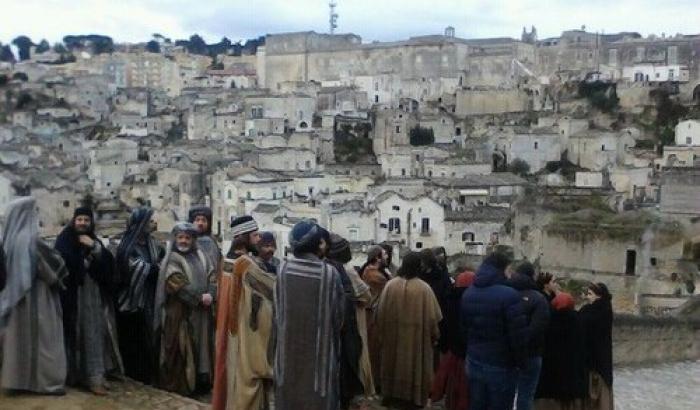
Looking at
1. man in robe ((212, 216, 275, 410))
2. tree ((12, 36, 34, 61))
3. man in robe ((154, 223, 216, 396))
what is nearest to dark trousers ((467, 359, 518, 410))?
man in robe ((212, 216, 275, 410))

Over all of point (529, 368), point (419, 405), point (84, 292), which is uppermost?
point (84, 292)

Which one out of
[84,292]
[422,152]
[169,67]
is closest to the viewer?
[84,292]

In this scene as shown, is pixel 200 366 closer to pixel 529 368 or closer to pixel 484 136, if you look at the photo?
pixel 529 368

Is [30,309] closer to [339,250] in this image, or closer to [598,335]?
[339,250]

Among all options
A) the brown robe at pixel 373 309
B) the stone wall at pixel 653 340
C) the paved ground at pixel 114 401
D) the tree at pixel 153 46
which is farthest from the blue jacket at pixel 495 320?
the tree at pixel 153 46

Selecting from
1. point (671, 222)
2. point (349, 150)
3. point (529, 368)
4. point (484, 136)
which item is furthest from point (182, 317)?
point (349, 150)

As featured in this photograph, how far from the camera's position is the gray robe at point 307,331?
5211 millimetres

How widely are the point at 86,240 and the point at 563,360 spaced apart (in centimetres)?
336

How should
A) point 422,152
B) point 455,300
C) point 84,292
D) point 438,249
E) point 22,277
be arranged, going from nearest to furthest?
point 22,277
point 84,292
point 455,300
point 438,249
point 422,152

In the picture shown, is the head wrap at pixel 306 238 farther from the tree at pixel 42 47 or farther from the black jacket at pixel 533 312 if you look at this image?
the tree at pixel 42 47

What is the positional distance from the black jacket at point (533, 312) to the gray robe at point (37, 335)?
2943 millimetres

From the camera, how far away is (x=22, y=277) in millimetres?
5730

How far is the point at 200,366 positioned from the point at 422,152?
40725 millimetres

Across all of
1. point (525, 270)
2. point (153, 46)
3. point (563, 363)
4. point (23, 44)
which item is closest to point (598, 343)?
point (563, 363)
